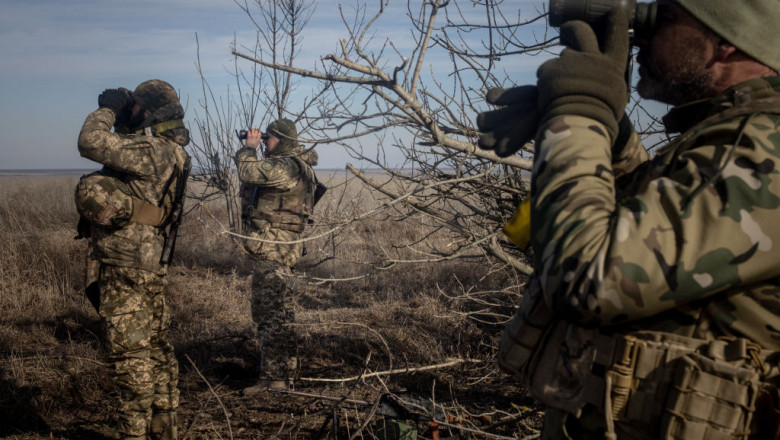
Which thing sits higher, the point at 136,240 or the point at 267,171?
the point at 267,171

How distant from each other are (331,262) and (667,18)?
8506 millimetres

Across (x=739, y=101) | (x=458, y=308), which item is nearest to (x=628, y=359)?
(x=739, y=101)

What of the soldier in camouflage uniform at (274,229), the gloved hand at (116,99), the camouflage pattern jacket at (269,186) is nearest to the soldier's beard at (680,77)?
the gloved hand at (116,99)

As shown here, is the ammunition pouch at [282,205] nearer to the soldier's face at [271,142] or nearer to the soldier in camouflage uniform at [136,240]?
the soldier's face at [271,142]

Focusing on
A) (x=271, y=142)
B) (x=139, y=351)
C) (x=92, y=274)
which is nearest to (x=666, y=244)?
(x=139, y=351)

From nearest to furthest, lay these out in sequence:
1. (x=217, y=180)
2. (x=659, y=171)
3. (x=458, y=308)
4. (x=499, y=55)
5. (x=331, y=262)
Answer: (x=659, y=171) < (x=499, y=55) < (x=458, y=308) < (x=217, y=180) < (x=331, y=262)

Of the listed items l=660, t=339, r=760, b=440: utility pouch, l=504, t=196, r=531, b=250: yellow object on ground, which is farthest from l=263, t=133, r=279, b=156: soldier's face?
l=660, t=339, r=760, b=440: utility pouch

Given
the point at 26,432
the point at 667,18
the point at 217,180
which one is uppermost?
the point at 667,18

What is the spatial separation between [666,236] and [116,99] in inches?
152

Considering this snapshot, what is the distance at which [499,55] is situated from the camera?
3.17m

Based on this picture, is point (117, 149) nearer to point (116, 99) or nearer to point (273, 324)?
point (116, 99)

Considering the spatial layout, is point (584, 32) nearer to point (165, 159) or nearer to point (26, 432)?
point (165, 159)

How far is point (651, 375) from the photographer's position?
991mm

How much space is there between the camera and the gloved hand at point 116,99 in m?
3.75
